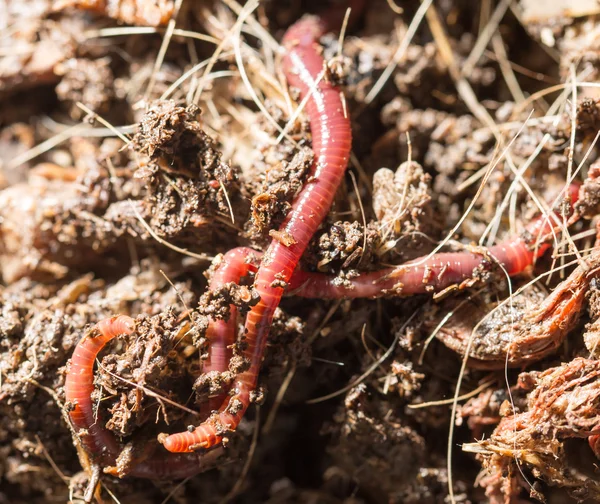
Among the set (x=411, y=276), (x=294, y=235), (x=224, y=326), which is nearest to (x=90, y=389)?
(x=224, y=326)

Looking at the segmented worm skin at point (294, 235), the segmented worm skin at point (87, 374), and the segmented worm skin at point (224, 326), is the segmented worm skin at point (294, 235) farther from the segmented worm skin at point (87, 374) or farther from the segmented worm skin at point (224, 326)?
the segmented worm skin at point (87, 374)

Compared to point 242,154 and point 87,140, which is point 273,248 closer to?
point 242,154

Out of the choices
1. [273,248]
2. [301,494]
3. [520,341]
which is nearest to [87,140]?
[273,248]

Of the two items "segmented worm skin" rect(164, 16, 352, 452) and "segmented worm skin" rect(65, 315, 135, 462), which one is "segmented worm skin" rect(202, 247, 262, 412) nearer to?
"segmented worm skin" rect(164, 16, 352, 452)

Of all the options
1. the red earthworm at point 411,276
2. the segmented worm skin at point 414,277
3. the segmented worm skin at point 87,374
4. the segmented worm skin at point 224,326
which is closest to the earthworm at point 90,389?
the segmented worm skin at point 87,374

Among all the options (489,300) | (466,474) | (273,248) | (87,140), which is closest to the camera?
(273,248)

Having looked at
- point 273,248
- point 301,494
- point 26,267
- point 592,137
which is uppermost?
point 592,137

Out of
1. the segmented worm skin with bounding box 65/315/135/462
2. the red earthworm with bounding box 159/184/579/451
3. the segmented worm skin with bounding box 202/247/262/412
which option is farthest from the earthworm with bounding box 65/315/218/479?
the red earthworm with bounding box 159/184/579/451
